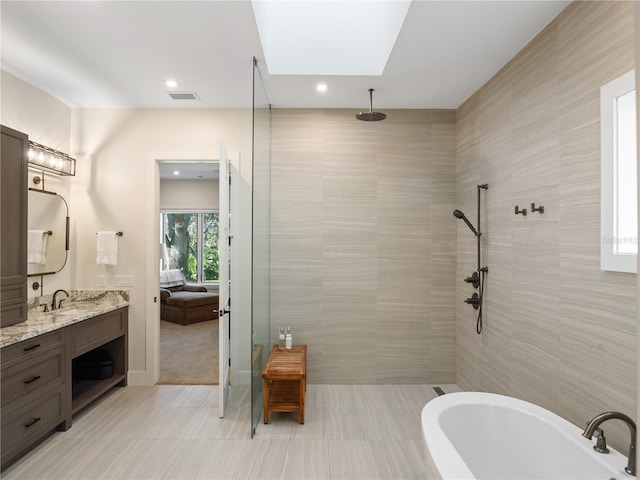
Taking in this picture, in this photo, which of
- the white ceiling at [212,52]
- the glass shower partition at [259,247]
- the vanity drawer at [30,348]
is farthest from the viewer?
the glass shower partition at [259,247]

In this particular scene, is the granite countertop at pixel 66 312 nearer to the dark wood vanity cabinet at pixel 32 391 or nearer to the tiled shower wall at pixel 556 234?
the dark wood vanity cabinet at pixel 32 391

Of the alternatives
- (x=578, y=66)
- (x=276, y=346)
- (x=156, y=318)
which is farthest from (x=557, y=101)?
(x=156, y=318)

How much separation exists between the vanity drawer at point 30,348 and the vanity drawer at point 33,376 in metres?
0.03

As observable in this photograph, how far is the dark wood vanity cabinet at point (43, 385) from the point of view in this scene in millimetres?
2090

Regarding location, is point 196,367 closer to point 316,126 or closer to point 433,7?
point 316,126

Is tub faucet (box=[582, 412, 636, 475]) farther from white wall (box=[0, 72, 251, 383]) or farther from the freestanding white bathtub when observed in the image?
white wall (box=[0, 72, 251, 383])

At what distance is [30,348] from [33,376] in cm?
20

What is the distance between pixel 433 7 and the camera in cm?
189

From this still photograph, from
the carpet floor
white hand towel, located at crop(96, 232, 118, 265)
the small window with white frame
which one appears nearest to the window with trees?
the carpet floor

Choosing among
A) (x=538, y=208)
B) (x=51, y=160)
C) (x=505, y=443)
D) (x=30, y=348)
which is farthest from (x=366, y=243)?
(x=51, y=160)

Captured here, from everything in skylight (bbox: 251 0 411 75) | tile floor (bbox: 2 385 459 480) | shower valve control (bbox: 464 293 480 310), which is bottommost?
tile floor (bbox: 2 385 459 480)

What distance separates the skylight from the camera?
258 cm

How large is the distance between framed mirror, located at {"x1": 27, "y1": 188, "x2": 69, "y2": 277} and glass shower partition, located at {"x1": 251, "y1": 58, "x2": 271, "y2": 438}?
1957 mm

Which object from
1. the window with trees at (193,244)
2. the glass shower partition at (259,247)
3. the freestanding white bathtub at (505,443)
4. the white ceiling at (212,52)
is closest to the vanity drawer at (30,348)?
the glass shower partition at (259,247)
